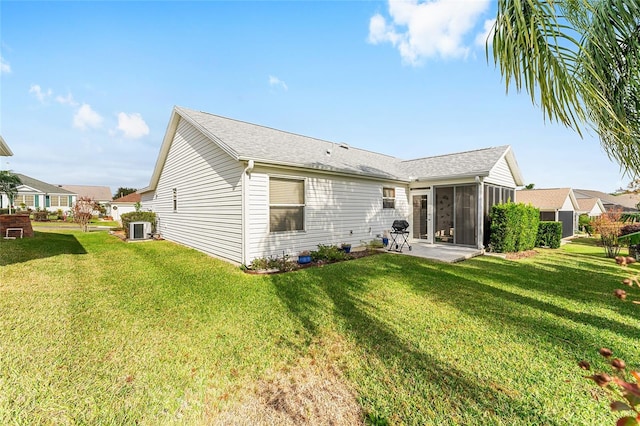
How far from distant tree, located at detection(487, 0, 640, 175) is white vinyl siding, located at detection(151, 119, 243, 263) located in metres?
6.51

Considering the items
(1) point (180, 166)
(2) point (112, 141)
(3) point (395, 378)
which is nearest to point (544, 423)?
(3) point (395, 378)

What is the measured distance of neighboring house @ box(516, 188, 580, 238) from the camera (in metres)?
21.0

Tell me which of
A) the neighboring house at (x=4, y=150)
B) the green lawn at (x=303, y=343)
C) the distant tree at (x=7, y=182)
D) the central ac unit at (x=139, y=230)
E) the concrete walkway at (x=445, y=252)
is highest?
the distant tree at (x=7, y=182)

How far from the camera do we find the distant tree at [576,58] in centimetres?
290

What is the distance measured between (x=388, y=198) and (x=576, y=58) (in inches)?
359

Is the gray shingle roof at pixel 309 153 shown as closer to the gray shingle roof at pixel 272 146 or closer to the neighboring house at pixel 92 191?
the gray shingle roof at pixel 272 146

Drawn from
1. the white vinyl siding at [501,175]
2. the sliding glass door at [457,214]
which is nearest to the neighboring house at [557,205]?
the white vinyl siding at [501,175]

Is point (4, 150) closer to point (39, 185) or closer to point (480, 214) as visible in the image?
point (480, 214)

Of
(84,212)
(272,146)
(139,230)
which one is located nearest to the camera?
(272,146)

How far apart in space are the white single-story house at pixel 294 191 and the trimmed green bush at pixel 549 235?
83.9 inches

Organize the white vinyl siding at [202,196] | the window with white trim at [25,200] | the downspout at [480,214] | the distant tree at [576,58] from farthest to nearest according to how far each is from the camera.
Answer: the window with white trim at [25,200]
the downspout at [480,214]
the white vinyl siding at [202,196]
the distant tree at [576,58]

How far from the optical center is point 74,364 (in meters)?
2.99

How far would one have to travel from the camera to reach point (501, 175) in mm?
12180

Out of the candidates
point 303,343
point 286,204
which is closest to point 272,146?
point 286,204
